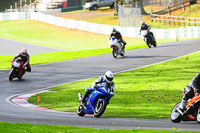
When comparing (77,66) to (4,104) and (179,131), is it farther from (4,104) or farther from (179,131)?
(179,131)

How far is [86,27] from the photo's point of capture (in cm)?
6184

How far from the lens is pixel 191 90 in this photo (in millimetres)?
12875

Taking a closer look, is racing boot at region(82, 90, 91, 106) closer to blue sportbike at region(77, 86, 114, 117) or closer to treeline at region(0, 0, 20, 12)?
blue sportbike at region(77, 86, 114, 117)

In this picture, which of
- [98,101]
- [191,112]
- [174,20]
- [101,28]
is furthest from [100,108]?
[174,20]

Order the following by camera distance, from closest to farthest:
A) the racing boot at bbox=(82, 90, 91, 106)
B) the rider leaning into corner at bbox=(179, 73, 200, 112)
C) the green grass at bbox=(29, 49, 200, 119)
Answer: the rider leaning into corner at bbox=(179, 73, 200, 112) → the racing boot at bbox=(82, 90, 91, 106) → the green grass at bbox=(29, 49, 200, 119)

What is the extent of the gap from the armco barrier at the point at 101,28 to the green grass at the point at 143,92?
20.4m

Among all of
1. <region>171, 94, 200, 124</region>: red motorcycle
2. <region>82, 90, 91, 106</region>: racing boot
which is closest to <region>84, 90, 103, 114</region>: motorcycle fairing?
<region>82, 90, 91, 106</region>: racing boot

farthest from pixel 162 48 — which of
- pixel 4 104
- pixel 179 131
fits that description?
pixel 179 131

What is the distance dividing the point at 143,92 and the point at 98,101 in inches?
263

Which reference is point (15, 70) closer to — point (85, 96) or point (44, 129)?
point (85, 96)

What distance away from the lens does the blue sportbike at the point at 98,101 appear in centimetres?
1480

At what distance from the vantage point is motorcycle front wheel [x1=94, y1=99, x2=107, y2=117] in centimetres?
1480

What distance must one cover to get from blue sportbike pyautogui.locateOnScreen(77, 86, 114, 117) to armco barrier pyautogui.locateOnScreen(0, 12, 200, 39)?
37.4 m

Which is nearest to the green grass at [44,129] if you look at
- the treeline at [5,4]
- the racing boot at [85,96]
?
the racing boot at [85,96]
